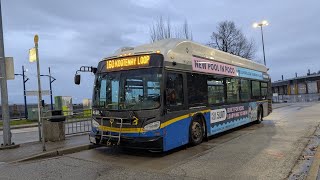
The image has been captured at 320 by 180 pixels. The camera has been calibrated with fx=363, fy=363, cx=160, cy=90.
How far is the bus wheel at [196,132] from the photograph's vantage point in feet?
37.2

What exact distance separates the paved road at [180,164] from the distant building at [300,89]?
61.0m

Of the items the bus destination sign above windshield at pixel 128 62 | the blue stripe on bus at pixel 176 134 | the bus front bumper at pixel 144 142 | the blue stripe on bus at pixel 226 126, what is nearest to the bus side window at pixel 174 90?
the blue stripe on bus at pixel 176 134

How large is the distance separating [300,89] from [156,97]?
84685mm

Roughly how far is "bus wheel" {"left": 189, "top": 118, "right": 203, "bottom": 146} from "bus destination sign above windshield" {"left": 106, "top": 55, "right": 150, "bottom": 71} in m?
2.62

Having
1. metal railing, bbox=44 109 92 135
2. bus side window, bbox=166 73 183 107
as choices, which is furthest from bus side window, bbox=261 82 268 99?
bus side window, bbox=166 73 183 107

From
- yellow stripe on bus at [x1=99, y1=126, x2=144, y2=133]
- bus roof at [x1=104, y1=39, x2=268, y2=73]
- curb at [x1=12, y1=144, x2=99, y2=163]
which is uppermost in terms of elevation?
bus roof at [x1=104, y1=39, x2=268, y2=73]

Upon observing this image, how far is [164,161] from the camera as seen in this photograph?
31.0 ft

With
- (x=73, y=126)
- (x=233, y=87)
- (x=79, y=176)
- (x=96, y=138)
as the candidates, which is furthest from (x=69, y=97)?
(x=79, y=176)

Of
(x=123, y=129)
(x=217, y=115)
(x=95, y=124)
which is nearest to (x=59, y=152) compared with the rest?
(x=95, y=124)

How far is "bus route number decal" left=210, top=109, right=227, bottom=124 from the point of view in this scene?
12859 mm

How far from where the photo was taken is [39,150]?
10.9 metres

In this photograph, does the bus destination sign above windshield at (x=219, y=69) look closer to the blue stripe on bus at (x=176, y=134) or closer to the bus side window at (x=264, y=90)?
the bus side window at (x=264, y=90)

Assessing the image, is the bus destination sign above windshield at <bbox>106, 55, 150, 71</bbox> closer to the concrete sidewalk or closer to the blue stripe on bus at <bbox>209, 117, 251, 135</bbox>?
the concrete sidewalk

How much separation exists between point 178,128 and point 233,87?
17.9ft
